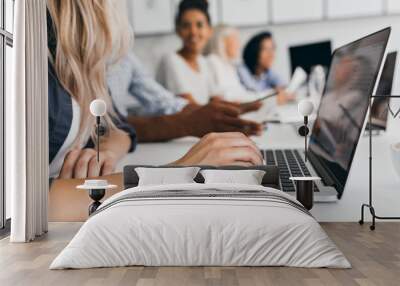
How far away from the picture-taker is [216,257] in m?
4.37

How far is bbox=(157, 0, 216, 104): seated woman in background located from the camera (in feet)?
23.1

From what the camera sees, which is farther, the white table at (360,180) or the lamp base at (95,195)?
the white table at (360,180)

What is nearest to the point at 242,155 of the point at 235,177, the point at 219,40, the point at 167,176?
the point at 235,177

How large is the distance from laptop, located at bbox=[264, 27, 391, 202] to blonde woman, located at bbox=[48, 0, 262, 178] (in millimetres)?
433

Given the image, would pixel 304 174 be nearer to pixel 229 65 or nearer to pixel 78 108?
pixel 229 65

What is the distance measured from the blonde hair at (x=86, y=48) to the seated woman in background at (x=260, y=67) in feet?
4.73

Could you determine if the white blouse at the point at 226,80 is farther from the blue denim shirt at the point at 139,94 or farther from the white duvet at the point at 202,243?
the white duvet at the point at 202,243

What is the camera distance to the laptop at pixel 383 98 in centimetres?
673

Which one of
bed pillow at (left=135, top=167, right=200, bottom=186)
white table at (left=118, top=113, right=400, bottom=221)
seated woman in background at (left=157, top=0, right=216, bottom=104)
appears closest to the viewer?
bed pillow at (left=135, top=167, right=200, bottom=186)

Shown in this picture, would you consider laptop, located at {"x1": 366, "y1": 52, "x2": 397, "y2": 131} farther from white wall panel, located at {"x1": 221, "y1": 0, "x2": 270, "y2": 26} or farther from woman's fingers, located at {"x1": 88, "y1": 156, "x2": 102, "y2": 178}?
woman's fingers, located at {"x1": 88, "y1": 156, "x2": 102, "y2": 178}

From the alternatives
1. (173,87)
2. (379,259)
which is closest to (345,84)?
(173,87)

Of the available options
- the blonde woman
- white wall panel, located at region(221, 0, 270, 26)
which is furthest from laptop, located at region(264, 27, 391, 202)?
white wall panel, located at region(221, 0, 270, 26)

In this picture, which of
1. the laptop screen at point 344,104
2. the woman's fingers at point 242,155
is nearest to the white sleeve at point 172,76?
the woman's fingers at point 242,155

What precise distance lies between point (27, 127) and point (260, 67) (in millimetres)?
2804
